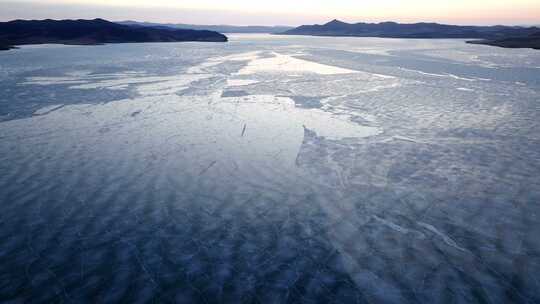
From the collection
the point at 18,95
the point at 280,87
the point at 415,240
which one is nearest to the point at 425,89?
the point at 280,87

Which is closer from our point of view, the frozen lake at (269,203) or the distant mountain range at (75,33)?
the frozen lake at (269,203)

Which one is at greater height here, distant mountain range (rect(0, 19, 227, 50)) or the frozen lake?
distant mountain range (rect(0, 19, 227, 50))

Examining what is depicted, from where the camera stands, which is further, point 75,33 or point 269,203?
point 75,33

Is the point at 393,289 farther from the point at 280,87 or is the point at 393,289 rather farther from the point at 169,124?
the point at 280,87

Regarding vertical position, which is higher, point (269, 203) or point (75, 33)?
point (75, 33)

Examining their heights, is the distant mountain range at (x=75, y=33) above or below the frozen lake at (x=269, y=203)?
above
